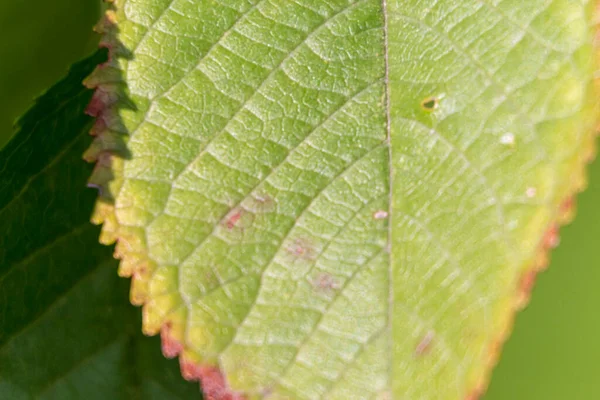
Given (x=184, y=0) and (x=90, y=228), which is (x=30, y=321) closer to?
(x=90, y=228)

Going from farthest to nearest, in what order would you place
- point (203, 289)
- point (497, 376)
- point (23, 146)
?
point (497, 376) → point (23, 146) → point (203, 289)

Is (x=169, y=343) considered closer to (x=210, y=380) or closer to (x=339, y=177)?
(x=210, y=380)

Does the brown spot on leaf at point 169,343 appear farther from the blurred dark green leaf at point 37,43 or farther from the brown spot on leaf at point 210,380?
the blurred dark green leaf at point 37,43

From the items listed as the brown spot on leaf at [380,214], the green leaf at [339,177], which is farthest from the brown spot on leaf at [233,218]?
the brown spot on leaf at [380,214]

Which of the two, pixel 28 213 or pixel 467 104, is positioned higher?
pixel 467 104

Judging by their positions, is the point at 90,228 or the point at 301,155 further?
the point at 90,228

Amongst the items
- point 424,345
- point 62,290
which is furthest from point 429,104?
point 62,290

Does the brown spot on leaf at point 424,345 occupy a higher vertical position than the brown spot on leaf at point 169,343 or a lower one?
higher

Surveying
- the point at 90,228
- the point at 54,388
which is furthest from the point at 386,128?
the point at 54,388
